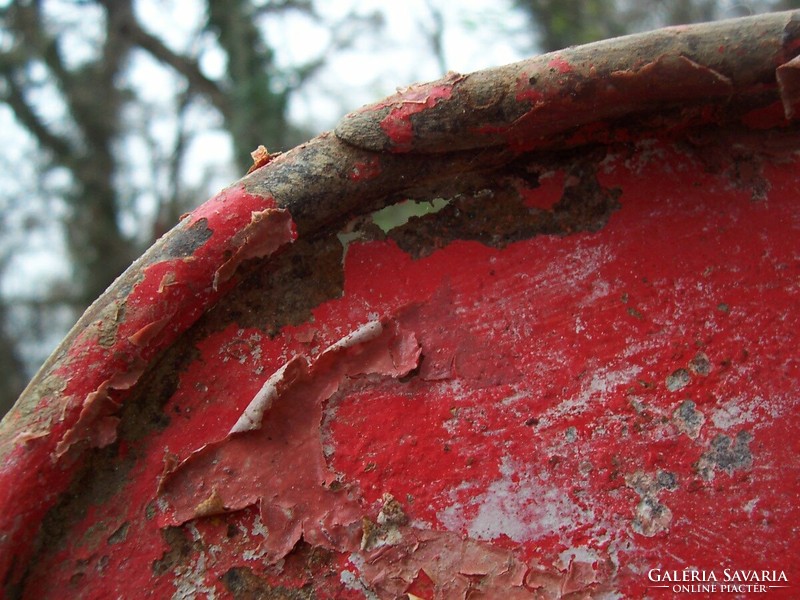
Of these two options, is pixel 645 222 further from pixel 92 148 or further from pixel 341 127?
pixel 92 148

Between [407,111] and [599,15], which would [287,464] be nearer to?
[407,111]

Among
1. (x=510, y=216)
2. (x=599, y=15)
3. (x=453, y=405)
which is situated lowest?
(x=599, y=15)

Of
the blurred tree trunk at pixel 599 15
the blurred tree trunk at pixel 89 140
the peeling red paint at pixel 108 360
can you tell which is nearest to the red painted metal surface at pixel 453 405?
the peeling red paint at pixel 108 360

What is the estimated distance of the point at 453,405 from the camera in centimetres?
78

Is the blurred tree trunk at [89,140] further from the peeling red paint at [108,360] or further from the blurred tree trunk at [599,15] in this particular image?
the peeling red paint at [108,360]

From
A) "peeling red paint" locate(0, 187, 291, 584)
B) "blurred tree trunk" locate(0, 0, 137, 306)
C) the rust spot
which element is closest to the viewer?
"peeling red paint" locate(0, 187, 291, 584)

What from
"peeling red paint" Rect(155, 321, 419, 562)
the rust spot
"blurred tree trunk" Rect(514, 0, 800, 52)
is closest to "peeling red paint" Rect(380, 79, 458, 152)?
the rust spot

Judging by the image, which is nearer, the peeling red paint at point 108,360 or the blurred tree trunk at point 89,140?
the peeling red paint at point 108,360

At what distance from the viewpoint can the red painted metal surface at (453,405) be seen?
72 centimetres

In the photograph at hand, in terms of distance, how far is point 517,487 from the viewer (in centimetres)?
74

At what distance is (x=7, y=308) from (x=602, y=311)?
9.05 metres

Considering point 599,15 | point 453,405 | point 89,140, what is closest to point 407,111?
point 453,405

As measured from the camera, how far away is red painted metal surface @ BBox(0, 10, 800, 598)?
28.2 inches

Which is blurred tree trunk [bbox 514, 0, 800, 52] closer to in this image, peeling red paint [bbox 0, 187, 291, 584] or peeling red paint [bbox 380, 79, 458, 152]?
peeling red paint [bbox 380, 79, 458, 152]
